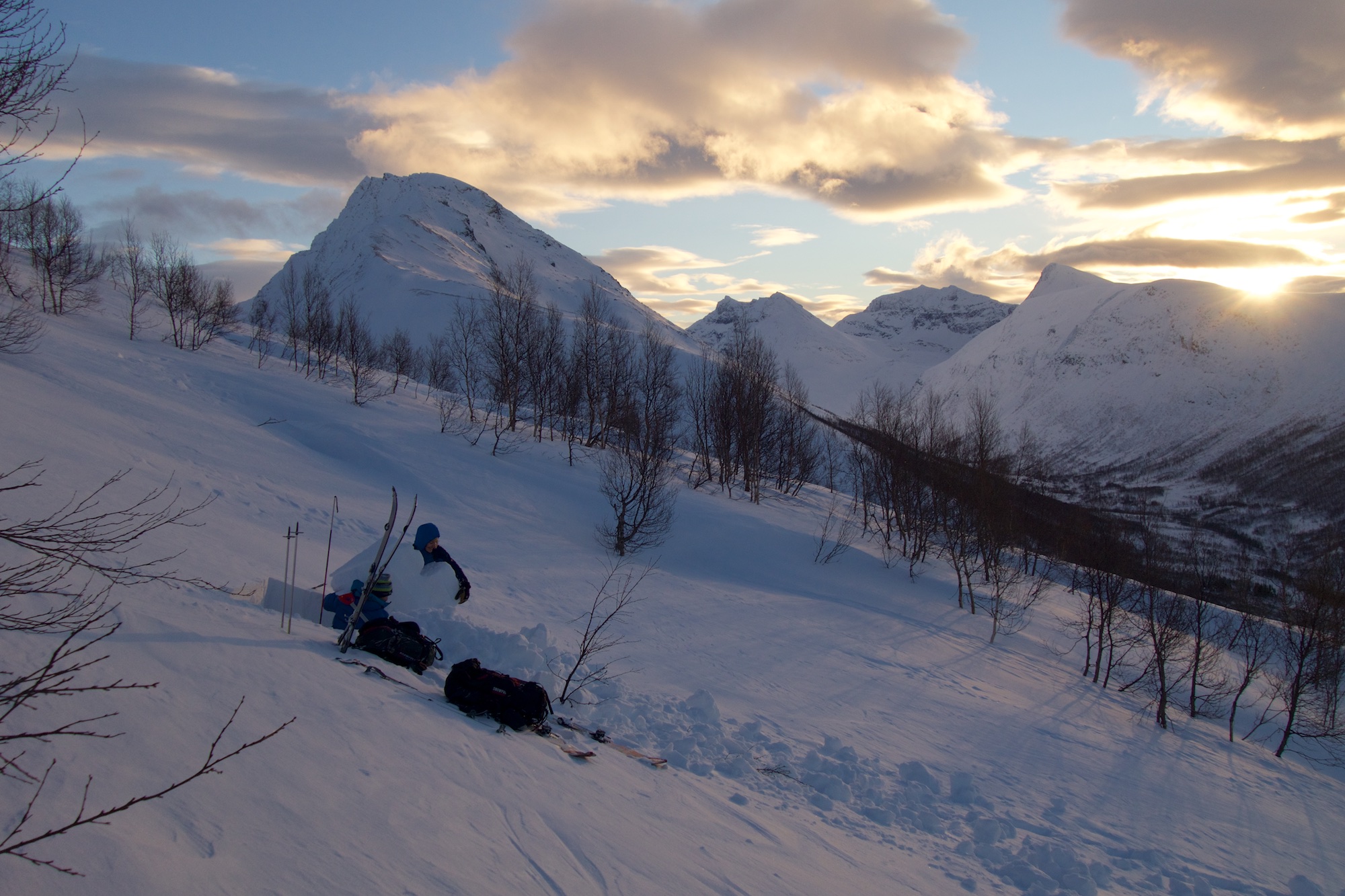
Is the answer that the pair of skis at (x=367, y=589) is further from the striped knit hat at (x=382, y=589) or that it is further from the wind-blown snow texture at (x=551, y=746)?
the wind-blown snow texture at (x=551, y=746)

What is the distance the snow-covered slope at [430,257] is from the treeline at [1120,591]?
6270 centimetres

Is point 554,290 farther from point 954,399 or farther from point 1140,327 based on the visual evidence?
point 1140,327

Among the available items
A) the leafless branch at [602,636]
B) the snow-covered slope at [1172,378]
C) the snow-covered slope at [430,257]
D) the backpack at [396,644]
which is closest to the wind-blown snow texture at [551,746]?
the backpack at [396,644]

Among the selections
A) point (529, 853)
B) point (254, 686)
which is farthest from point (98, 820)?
point (529, 853)

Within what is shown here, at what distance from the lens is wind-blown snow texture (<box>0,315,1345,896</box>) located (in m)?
4.18

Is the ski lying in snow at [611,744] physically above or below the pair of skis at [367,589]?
below

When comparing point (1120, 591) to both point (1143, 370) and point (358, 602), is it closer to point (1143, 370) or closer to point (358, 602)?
point (358, 602)

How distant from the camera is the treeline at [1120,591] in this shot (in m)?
18.2

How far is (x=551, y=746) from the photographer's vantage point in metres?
6.92

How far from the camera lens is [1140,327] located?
105 metres

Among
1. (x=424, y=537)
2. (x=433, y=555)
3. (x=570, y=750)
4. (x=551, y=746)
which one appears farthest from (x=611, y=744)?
(x=424, y=537)

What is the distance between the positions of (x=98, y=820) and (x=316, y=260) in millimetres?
136764

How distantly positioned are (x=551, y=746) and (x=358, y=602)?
2.78 metres

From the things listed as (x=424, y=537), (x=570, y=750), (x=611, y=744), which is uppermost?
(x=424, y=537)
